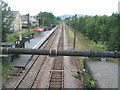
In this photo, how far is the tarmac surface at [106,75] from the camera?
31.4 ft

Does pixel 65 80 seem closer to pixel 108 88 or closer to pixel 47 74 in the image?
pixel 47 74

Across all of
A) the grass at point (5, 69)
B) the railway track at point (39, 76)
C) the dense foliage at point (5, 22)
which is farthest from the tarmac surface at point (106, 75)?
the dense foliage at point (5, 22)

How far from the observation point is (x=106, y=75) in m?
11.1

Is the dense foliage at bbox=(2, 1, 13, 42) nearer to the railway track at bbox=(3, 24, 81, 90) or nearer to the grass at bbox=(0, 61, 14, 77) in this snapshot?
the railway track at bbox=(3, 24, 81, 90)

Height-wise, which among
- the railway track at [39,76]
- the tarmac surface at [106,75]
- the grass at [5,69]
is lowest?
the railway track at [39,76]

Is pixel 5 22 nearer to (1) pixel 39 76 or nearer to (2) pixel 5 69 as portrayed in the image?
(2) pixel 5 69

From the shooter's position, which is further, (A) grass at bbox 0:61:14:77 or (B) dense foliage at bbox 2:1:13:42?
(B) dense foliage at bbox 2:1:13:42

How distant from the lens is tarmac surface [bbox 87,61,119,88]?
377 inches

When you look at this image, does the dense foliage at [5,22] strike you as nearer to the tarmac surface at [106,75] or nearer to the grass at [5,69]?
the grass at [5,69]

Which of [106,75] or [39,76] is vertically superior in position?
[106,75]

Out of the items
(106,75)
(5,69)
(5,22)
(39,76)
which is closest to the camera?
(106,75)

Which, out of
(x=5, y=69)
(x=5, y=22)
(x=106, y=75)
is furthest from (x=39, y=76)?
(x=5, y=22)

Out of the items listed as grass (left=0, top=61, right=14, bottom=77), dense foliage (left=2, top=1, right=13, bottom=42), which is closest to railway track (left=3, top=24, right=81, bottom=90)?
grass (left=0, top=61, right=14, bottom=77)

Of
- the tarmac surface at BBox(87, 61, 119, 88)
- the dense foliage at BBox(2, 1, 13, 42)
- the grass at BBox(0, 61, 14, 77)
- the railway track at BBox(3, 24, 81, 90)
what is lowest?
the railway track at BBox(3, 24, 81, 90)
